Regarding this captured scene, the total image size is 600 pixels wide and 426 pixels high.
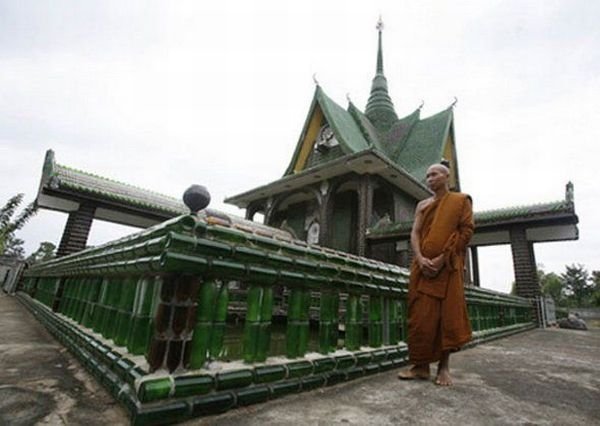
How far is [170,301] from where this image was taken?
1.35m

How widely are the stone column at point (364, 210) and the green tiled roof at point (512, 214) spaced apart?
26 centimetres

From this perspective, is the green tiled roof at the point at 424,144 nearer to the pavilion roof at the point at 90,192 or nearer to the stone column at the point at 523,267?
→ the stone column at the point at 523,267

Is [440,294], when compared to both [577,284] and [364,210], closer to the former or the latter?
[364,210]

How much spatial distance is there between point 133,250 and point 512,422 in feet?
6.87

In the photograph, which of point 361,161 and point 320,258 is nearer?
point 320,258

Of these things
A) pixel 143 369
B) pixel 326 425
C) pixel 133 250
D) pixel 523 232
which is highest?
pixel 523 232

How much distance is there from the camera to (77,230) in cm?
952

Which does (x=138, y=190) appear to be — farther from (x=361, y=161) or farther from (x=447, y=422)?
(x=447, y=422)

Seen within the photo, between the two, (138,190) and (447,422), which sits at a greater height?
(138,190)

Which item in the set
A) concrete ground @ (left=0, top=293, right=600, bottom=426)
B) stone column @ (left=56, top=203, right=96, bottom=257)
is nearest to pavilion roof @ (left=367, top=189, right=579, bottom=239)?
concrete ground @ (left=0, top=293, right=600, bottom=426)

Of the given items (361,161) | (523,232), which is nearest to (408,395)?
(361,161)

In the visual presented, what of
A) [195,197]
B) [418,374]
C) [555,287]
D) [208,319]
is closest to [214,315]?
[208,319]

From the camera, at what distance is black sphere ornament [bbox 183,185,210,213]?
5.41 feet

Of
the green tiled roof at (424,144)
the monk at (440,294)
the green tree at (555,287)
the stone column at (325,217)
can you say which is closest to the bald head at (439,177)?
the monk at (440,294)
